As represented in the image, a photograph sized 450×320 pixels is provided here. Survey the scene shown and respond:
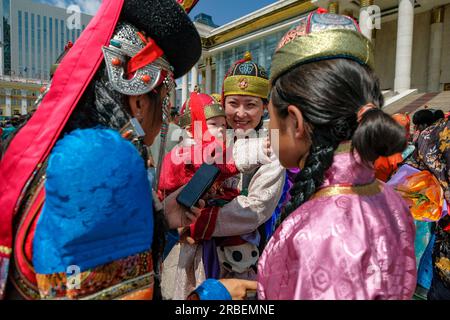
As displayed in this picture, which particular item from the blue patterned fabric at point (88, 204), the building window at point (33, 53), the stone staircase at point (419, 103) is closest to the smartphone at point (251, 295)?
the blue patterned fabric at point (88, 204)

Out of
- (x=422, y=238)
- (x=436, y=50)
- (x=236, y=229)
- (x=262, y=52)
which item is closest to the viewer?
(x=236, y=229)

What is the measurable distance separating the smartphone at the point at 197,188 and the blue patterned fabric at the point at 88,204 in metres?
0.59

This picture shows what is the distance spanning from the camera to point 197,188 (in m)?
1.50

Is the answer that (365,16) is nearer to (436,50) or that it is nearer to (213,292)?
(436,50)

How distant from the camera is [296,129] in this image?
1.15 m

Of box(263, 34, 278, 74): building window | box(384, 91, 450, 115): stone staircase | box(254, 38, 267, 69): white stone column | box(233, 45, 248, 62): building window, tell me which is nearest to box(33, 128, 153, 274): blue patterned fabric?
box(384, 91, 450, 115): stone staircase

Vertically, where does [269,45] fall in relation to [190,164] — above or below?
above

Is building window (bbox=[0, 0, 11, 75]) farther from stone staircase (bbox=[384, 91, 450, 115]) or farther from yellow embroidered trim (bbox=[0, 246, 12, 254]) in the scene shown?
yellow embroidered trim (bbox=[0, 246, 12, 254])

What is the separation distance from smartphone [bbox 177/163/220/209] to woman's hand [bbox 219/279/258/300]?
418 millimetres

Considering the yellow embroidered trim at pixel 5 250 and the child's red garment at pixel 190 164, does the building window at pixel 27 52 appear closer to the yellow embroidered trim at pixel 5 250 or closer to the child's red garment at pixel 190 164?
the child's red garment at pixel 190 164

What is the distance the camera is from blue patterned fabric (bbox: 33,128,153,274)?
2.59 ft

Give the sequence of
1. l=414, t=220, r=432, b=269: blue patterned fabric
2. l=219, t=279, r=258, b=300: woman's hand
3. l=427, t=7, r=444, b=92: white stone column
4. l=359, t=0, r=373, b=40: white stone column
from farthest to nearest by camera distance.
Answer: l=427, t=7, r=444, b=92: white stone column, l=359, t=0, r=373, b=40: white stone column, l=414, t=220, r=432, b=269: blue patterned fabric, l=219, t=279, r=258, b=300: woman's hand

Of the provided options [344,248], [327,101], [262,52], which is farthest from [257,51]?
[344,248]

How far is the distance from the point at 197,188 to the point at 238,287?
1.69 ft
